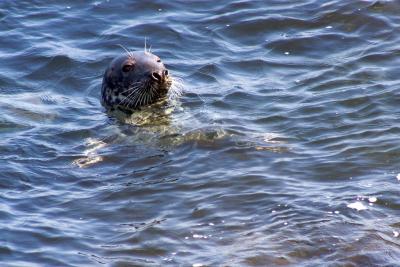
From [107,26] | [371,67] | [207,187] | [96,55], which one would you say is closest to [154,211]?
[207,187]

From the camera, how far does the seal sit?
38.9ft

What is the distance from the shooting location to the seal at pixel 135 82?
38.9 ft

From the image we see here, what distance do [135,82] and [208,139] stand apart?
1.72 m

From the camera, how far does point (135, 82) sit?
12008 mm

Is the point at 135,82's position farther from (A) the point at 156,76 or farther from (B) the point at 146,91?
(A) the point at 156,76

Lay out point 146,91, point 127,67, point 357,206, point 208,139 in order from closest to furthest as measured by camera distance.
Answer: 1. point 357,206
2. point 208,139
3. point 146,91
4. point 127,67

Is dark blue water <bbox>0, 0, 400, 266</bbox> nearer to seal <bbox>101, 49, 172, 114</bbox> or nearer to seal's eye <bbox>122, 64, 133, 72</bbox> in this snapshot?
seal <bbox>101, 49, 172, 114</bbox>

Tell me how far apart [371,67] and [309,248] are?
5038 millimetres

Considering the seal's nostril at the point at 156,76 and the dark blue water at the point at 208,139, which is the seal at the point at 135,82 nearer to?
the seal's nostril at the point at 156,76

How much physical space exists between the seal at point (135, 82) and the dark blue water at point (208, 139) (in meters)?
0.21

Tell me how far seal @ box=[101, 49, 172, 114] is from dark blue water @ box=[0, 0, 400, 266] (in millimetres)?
211

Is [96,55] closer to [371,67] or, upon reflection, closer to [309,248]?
[371,67]

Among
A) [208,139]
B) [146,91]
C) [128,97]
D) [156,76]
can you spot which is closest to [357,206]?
[208,139]

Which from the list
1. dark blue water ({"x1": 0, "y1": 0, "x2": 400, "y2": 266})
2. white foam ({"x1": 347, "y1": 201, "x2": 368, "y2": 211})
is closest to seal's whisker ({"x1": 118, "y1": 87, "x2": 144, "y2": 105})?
dark blue water ({"x1": 0, "y1": 0, "x2": 400, "y2": 266})
